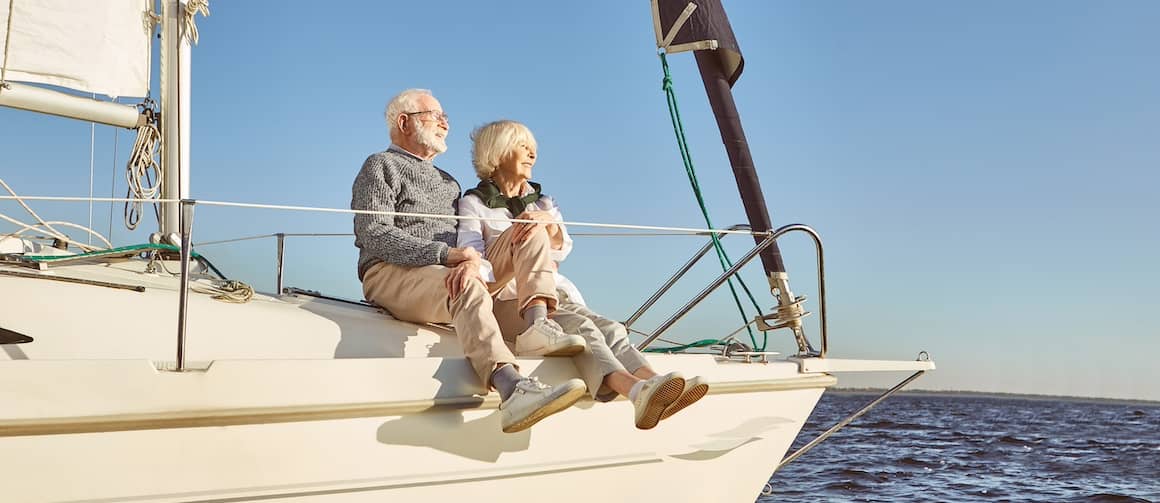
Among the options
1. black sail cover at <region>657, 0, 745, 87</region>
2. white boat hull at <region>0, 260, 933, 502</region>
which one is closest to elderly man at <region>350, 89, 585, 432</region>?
white boat hull at <region>0, 260, 933, 502</region>

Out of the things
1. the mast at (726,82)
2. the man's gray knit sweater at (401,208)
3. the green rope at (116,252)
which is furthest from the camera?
the mast at (726,82)

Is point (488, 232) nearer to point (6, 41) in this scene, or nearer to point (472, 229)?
point (472, 229)

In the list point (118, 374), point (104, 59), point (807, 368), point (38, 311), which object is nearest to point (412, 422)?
point (118, 374)

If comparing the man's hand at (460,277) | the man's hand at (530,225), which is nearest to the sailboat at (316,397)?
the man's hand at (460,277)

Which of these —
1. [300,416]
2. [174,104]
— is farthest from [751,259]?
[174,104]

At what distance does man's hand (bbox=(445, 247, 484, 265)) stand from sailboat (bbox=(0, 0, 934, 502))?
0.36 meters

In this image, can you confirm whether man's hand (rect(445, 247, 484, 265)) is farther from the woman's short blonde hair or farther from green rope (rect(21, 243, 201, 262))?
green rope (rect(21, 243, 201, 262))

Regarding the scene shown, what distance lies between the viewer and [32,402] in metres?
2.62

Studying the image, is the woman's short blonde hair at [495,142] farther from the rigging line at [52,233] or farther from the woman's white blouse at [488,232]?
the rigging line at [52,233]

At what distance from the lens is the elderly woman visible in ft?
11.2

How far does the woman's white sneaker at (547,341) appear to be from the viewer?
335 cm

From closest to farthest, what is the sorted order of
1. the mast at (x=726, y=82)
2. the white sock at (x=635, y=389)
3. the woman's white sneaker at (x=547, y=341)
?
the white sock at (x=635, y=389) < the woman's white sneaker at (x=547, y=341) < the mast at (x=726, y=82)

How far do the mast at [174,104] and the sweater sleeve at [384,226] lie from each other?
2352 mm

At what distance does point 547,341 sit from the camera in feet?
11.1
